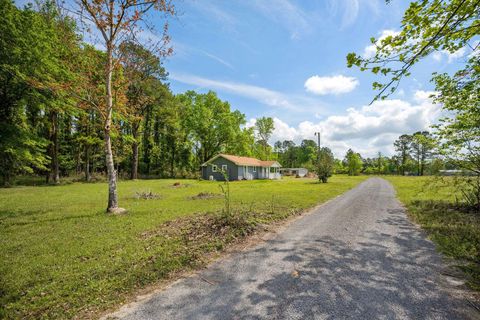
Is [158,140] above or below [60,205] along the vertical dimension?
above

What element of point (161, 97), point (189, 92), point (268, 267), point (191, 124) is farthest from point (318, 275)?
point (189, 92)

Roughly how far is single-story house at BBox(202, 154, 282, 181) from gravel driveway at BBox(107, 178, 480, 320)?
23697 millimetres

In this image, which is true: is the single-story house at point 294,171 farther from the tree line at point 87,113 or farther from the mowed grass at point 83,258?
the mowed grass at point 83,258

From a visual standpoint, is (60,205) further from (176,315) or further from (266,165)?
(266,165)

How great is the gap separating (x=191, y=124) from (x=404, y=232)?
33028 mm

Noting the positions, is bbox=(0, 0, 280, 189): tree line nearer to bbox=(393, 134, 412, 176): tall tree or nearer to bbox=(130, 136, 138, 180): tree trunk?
bbox=(130, 136, 138, 180): tree trunk

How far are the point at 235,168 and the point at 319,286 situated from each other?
89.1 feet

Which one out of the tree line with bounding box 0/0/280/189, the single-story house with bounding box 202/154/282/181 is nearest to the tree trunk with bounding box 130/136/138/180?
the tree line with bounding box 0/0/280/189

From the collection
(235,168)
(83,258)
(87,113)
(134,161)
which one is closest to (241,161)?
(235,168)

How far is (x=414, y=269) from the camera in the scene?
12.8 feet

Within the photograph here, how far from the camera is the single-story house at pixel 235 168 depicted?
3039cm

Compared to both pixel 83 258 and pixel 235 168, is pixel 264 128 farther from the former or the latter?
pixel 83 258

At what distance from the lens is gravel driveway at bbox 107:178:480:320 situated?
2760 mm

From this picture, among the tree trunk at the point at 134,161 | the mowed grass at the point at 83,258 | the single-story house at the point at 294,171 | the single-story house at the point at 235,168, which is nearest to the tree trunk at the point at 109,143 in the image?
the mowed grass at the point at 83,258
